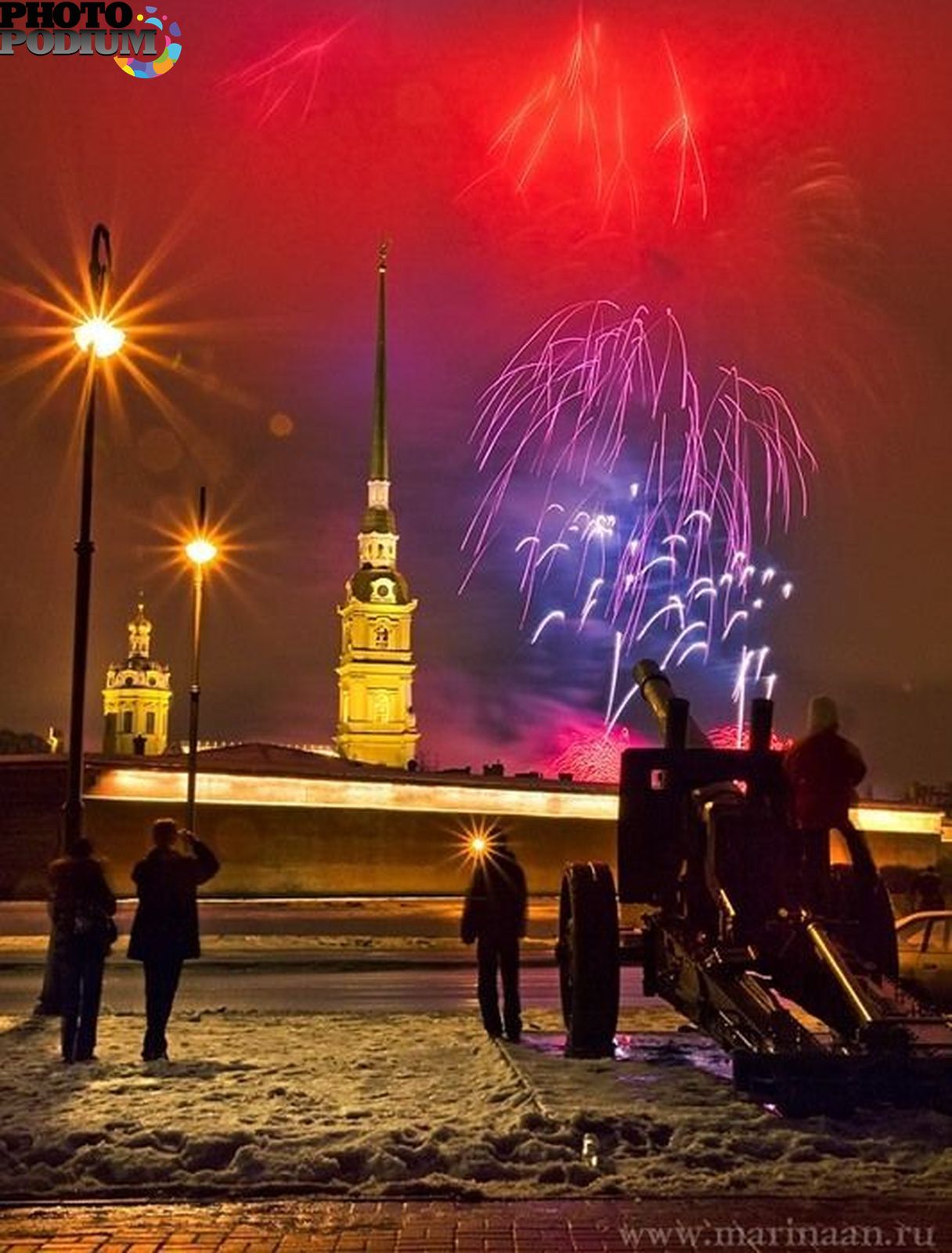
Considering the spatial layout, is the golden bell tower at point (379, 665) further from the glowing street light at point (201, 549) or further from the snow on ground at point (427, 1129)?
the snow on ground at point (427, 1129)

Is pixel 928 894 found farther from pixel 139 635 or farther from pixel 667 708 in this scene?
pixel 139 635

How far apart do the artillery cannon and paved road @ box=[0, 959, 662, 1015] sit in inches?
149

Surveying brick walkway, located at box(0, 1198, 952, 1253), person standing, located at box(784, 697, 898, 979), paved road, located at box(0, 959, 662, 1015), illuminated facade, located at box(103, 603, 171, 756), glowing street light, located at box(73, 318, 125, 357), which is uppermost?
illuminated facade, located at box(103, 603, 171, 756)

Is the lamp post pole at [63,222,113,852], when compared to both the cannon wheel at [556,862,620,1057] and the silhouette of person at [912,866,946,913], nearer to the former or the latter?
the cannon wheel at [556,862,620,1057]

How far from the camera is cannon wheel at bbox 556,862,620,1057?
11.1 meters

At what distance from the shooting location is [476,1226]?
6.66 m

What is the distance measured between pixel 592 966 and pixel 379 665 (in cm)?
12239

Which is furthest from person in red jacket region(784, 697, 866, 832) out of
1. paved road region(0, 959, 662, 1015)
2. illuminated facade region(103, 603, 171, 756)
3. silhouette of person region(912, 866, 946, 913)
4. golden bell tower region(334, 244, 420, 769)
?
illuminated facade region(103, 603, 171, 756)

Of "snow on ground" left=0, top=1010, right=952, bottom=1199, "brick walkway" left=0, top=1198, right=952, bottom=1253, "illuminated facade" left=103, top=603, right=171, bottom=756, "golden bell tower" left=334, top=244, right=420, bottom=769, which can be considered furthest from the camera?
"illuminated facade" left=103, top=603, right=171, bottom=756

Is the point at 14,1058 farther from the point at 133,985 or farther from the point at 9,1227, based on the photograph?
the point at 133,985

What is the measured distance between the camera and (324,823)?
4825cm

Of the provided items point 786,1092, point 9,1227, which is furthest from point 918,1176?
point 9,1227

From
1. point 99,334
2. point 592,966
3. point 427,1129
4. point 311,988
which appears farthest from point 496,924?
point 99,334

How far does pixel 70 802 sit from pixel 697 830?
7.08m
